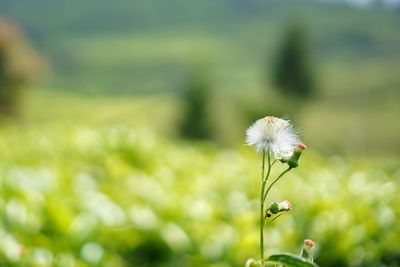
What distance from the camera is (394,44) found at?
11694 cm

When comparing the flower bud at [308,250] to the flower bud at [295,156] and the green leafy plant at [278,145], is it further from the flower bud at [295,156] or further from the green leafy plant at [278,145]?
the flower bud at [295,156]

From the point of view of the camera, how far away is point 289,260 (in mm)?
1377

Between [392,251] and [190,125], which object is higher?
[190,125]

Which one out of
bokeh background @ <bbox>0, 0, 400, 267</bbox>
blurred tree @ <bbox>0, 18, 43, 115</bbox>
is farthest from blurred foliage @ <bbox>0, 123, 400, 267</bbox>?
blurred tree @ <bbox>0, 18, 43, 115</bbox>

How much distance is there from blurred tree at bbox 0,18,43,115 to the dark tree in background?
22586 mm

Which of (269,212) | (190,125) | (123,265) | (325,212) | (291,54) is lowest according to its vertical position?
A: (269,212)

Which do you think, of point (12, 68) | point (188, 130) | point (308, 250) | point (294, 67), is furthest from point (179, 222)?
→ point (294, 67)

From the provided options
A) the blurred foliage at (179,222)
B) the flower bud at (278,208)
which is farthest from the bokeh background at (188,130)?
the flower bud at (278,208)

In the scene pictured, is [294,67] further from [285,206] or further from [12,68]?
[285,206]

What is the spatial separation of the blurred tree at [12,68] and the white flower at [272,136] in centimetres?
4774

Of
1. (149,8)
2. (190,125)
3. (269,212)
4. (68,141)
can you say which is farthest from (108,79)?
(269,212)

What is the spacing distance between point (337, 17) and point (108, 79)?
48.1 m

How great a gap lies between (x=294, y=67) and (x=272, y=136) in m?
61.5

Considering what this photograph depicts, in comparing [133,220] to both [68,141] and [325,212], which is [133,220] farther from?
[68,141]
